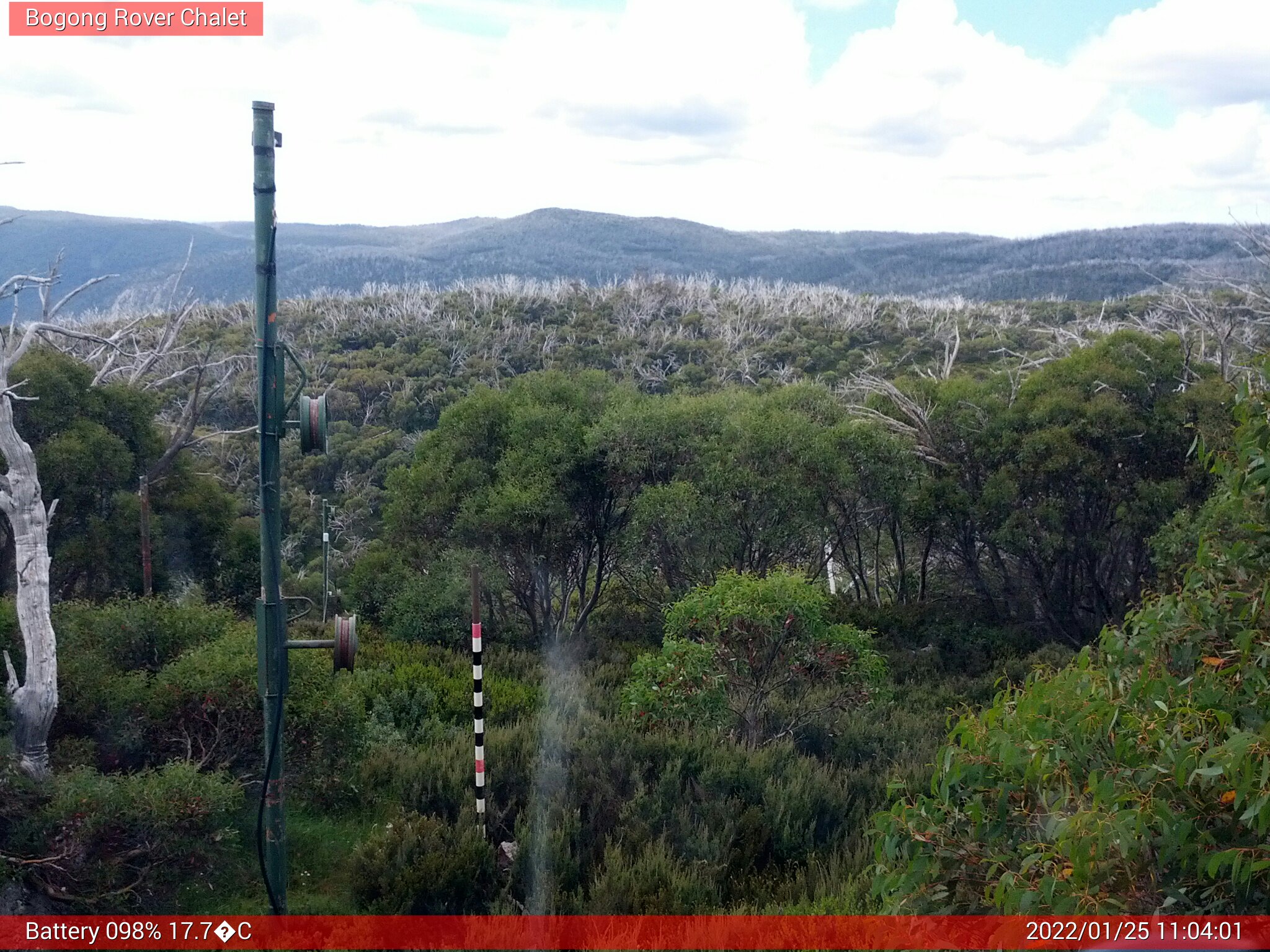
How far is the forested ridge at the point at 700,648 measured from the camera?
3.41m

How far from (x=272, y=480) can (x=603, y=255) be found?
328 ft

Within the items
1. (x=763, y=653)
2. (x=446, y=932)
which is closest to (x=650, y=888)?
(x=446, y=932)

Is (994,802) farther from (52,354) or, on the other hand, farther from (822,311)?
(822,311)

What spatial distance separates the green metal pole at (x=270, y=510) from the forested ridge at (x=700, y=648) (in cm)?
96

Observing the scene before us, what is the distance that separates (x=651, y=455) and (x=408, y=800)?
8.13m

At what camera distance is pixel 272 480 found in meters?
5.82

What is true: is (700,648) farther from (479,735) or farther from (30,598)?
(30,598)

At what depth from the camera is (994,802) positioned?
3.46 m

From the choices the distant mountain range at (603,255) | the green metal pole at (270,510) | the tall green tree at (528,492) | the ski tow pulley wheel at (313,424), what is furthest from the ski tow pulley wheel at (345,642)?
the distant mountain range at (603,255)

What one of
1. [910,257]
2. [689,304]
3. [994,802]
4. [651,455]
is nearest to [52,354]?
[651,455]

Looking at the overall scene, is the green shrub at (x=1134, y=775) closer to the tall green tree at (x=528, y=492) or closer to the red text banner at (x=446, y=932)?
the red text banner at (x=446, y=932)

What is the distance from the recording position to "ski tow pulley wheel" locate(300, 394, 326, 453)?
18.0 feet

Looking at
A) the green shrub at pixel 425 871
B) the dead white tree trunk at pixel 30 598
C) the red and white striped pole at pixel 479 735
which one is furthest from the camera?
the dead white tree trunk at pixel 30 598

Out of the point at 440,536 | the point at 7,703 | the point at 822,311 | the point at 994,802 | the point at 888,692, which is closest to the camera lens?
the point at 994,802
